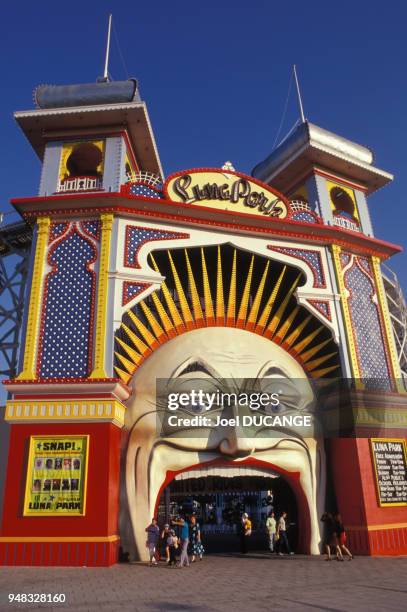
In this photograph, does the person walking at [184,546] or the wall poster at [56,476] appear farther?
the person walking at [184,546]

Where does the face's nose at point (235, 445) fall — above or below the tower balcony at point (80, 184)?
below

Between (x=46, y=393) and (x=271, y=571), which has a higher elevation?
(x=46, y=393)

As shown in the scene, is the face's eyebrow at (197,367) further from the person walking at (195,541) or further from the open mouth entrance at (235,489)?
the person walking at (195,541)

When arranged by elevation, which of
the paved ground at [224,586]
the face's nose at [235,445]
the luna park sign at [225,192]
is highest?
the luna park sign at [225,192]

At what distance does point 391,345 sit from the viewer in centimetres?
1892

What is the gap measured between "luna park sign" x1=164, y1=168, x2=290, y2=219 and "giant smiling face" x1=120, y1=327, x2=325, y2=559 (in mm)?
4867

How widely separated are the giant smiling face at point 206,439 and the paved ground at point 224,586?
1843 millimetres

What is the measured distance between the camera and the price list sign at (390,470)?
52.3 ft

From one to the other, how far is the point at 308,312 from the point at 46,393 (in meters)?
9.92

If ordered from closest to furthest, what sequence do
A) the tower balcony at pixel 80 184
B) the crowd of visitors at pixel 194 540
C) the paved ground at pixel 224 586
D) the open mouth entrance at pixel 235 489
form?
the paved ground at pixel 224 586, the crowd of visitors at pixel 194 540, the open mouth entrance at pixel 235 489, the tower balcony at pixel 80 184

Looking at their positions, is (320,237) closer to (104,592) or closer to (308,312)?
(308,312)

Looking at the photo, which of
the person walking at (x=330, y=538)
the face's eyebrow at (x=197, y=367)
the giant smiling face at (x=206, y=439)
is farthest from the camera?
the face's eyebrow at (x=197, y=367)

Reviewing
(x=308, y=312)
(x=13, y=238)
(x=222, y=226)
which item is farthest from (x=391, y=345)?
(x=13, y=238)

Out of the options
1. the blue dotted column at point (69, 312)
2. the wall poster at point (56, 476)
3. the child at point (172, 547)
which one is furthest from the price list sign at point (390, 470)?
the blue dotted column at point (69, 312)
